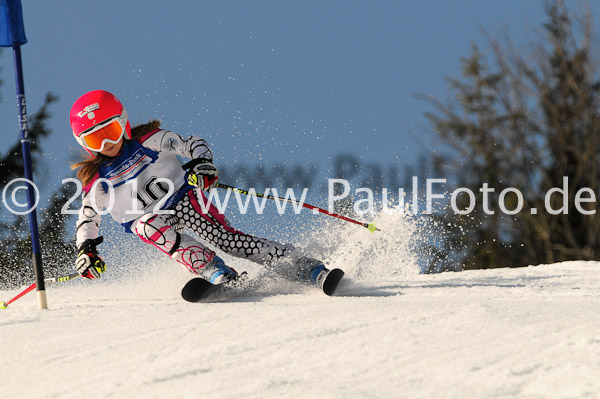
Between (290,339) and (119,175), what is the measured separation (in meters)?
1.95

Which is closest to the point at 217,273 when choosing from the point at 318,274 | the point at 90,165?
the point at 318,274

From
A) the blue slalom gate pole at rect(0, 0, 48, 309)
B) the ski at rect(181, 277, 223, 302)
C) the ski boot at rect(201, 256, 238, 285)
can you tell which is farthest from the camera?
the blue slalom gate pole at rect(0, 0, 48, 309)

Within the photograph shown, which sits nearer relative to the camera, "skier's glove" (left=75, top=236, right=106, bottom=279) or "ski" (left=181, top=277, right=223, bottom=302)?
"ski" (left=181, top=277, right=223, bottom=302)

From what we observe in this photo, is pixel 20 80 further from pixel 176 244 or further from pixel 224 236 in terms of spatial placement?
pixel 224 236

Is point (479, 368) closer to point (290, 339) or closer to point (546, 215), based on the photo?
point (290, 339)

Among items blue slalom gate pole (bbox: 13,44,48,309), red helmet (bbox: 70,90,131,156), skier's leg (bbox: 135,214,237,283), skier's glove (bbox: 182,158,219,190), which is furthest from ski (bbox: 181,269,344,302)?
red helmet (bbox: 70,90,131,156)

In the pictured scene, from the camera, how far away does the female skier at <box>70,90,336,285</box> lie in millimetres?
4043

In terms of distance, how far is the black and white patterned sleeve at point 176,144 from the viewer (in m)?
4.21

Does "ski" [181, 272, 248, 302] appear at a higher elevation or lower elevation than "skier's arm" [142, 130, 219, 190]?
lower

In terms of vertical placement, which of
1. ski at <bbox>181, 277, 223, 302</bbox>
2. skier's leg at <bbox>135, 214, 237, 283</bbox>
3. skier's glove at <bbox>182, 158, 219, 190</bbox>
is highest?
skier's glove at <bbox>182, 158, 219, 190</bbox>

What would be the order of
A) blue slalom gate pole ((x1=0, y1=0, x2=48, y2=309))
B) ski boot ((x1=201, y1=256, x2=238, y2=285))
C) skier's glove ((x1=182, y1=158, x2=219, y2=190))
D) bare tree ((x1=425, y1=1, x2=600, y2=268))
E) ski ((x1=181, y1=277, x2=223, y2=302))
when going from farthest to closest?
bare tree ((x1=425, y1=1, x2=600, y2=268))
blue slalom gate pole ((x1=0, y1=0, x2=48, y2=309))
skier's glove ((x1=182, y1=158, x2=219, y2=190))
ski boot ((x1=201, y1=256, x2=238, y2=285))
ski ((x1=181, y1=277, x2=223, y2=302))

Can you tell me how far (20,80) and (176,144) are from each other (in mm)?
1129

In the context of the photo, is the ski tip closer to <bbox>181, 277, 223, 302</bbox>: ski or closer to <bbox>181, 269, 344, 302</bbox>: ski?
<bbox>181, 269, 344, 302</bbox>: ski

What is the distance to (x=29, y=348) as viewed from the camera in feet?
10.0
